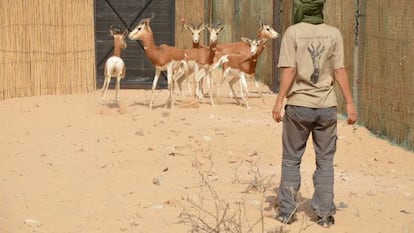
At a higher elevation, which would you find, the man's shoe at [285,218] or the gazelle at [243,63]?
the gazelle at [243,63]

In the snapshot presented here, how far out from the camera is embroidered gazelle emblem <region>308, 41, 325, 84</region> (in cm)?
663

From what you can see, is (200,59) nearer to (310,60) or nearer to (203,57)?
(203,57)

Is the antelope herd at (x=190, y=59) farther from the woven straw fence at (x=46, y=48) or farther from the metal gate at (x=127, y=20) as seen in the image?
the metal gate at (x=127, y=20)

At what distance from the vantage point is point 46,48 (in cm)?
1455

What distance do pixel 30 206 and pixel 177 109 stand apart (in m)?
6.26

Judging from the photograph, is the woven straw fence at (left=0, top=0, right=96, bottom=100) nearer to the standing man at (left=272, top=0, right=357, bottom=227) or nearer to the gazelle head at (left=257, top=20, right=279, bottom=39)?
the gazelle head at (left=257, top=20, right=279, bottom=39)

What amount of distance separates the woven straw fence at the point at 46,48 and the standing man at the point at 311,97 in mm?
7903

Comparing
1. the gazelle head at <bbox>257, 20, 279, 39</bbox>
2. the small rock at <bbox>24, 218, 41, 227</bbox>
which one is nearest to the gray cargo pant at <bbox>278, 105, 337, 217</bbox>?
the small rock at <bbox>24, 218, 41, 227</bbox>

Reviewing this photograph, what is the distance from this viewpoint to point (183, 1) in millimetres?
17906

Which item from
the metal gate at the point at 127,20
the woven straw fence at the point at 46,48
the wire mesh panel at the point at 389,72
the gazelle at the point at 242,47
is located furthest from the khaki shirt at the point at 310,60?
the metal gate at the point at 127,20

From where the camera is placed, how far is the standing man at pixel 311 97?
6629 millimetres

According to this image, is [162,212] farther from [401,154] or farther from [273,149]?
[401,154]

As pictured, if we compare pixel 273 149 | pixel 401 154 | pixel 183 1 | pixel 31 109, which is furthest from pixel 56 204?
pixel 183 1

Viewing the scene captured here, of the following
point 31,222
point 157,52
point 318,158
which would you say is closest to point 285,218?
point 318,158
